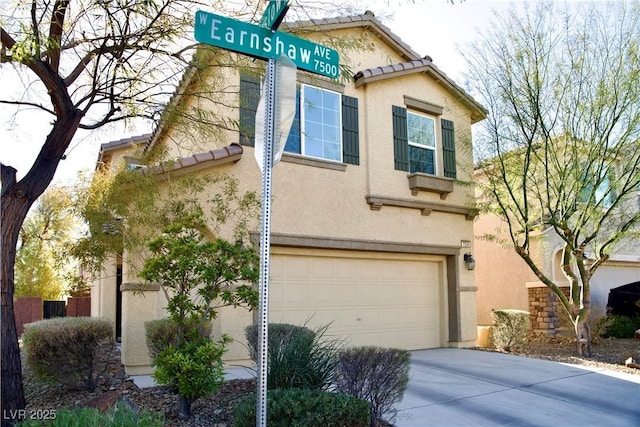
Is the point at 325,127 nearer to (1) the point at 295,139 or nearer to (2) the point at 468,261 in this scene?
(1) the point at 295,139

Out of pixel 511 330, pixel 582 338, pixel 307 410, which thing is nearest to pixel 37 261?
pixel 511 330

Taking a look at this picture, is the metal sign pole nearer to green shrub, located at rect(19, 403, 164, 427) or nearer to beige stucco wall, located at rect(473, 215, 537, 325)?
green shrub, located at rect(19, 403, 164, 427)

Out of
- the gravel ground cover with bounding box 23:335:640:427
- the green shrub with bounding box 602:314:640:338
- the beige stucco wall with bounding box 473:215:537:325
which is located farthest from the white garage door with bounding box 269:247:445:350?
the green shrub with bounding box 602:314:640:338

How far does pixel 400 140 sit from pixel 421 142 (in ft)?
2.98

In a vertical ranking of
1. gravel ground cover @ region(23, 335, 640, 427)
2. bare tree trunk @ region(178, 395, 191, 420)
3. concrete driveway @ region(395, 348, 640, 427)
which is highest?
bare tree trunk @ region(178, 395, 191, 420)

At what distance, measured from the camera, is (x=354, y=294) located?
36.9ft

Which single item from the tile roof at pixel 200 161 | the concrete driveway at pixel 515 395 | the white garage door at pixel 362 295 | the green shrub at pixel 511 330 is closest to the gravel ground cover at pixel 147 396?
the concrete driveway at pixel 515 395

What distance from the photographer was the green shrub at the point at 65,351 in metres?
7.25

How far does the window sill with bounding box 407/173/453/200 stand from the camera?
39.5 ft

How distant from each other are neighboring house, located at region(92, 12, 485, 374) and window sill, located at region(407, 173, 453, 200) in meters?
0.03

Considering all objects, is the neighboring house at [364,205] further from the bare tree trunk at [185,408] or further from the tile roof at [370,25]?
the bare tree trunk at [185,408]

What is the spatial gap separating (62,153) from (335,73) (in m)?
3.91

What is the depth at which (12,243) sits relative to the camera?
562 cm

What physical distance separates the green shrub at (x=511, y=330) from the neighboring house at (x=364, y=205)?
685mm
